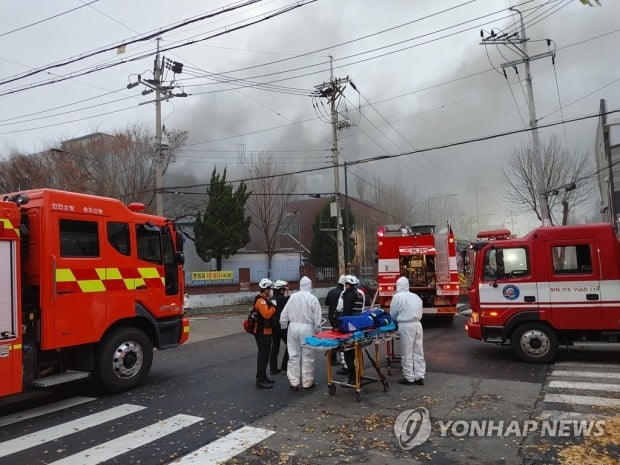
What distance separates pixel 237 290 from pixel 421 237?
1179 cm

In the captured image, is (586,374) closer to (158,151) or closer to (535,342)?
(535,342)

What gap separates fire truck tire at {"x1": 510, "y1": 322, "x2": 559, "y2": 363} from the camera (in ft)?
29.0

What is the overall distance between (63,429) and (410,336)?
479 centimetres

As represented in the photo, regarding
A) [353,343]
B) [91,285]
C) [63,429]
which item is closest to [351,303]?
[353,343]

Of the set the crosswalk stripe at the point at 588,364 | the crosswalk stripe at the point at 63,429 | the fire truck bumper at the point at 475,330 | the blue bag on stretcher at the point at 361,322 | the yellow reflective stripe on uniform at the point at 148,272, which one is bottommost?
the crosswalk stripe at the point at 588,364

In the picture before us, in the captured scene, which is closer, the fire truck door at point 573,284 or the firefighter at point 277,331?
the firefighter at point 277,331

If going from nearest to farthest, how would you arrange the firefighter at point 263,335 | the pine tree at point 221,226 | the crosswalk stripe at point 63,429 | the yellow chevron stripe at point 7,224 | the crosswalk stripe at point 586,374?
the crosswalk stripe at point 63,429 < the yellow chevron stripe at point 7,224 < the firefighter at point 263,335 < the crosswalk stripe at point 586,374 < the pine tree at point 221,226

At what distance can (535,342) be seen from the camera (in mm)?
8938

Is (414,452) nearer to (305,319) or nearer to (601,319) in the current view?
(305,319)

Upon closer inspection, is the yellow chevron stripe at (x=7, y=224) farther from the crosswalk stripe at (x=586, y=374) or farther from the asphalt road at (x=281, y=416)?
the crosswalk stripe at (x=586, y=374)

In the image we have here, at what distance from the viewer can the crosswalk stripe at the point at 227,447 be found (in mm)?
4641

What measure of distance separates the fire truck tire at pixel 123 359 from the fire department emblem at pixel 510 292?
254 inches

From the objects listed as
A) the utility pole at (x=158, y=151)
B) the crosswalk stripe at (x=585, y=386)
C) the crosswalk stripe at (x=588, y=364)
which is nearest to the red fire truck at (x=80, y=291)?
the crosswalk stripe at (x=585, y=386)

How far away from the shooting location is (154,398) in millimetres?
7008
